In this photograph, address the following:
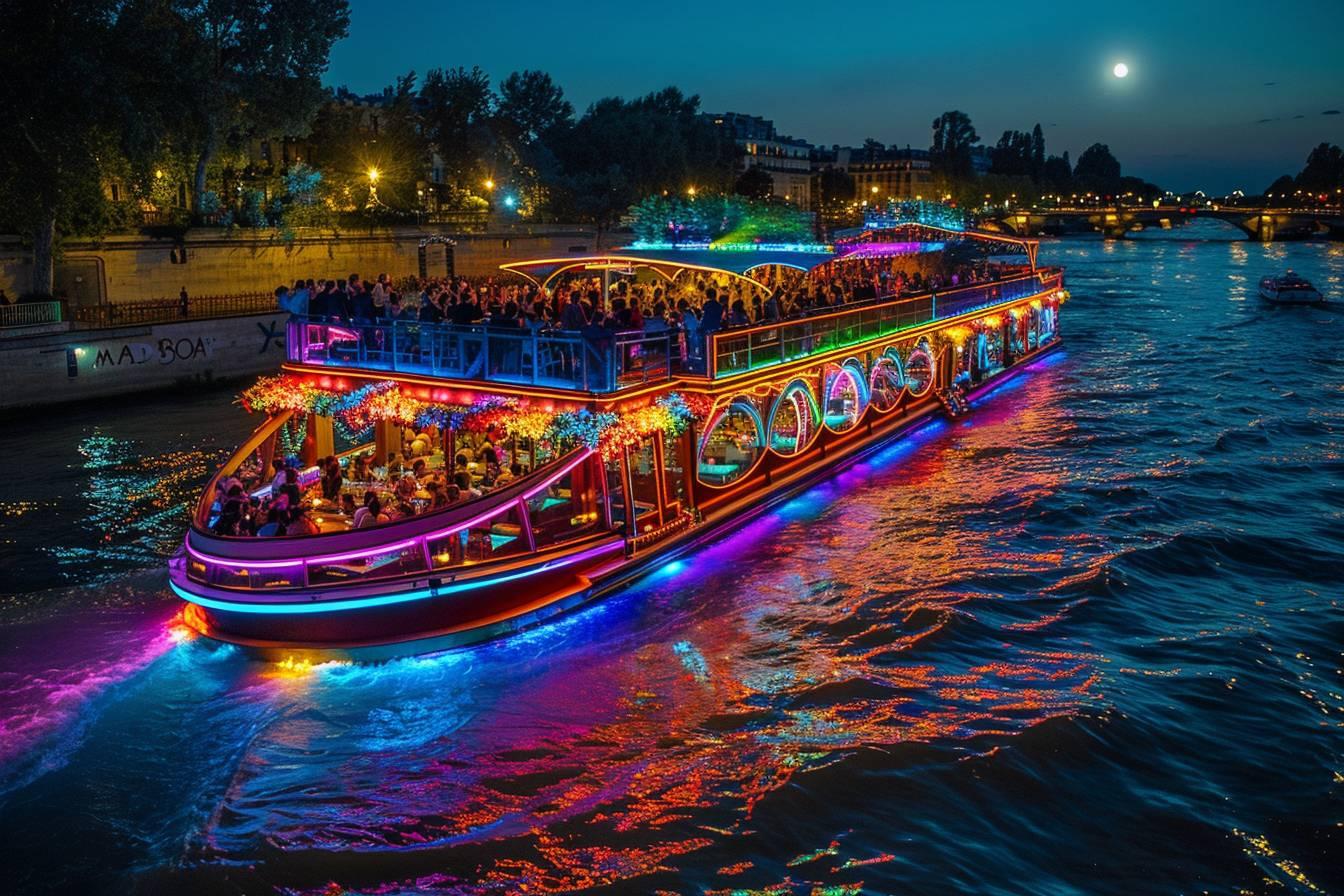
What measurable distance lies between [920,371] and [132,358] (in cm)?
2319

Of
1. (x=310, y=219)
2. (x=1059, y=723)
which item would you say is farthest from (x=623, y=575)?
(x=310, y=219)

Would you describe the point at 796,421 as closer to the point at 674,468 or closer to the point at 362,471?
the point at 674,468

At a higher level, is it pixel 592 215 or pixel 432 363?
pixel 592 215

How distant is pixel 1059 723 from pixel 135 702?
34.2 ft

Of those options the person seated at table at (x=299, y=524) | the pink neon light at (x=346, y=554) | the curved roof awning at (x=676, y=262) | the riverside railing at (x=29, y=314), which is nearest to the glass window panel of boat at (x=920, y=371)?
the curved roof awning at (x=676, y=262)

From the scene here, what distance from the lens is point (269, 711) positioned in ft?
39.4

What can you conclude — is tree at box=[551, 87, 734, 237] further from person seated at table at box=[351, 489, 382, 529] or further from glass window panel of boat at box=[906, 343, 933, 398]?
person seated at table at box=[351, 489, 382, 529]

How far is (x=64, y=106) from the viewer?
1303 inches

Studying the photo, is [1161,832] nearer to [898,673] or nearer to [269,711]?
[898,673]

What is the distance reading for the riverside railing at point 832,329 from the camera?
17359 millimetres

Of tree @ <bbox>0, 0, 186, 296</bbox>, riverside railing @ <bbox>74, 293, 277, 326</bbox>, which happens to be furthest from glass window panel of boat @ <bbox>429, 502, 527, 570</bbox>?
tree @ <bbox>0, 0, 186, 296</bbox>

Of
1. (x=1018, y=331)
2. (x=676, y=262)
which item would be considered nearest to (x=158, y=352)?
(x=676, y=262)

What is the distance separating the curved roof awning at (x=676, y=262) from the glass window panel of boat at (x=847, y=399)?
2576 millimetres

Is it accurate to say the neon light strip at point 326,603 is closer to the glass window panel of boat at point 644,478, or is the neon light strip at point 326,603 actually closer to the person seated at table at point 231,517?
the person seated at table at point 231,517
